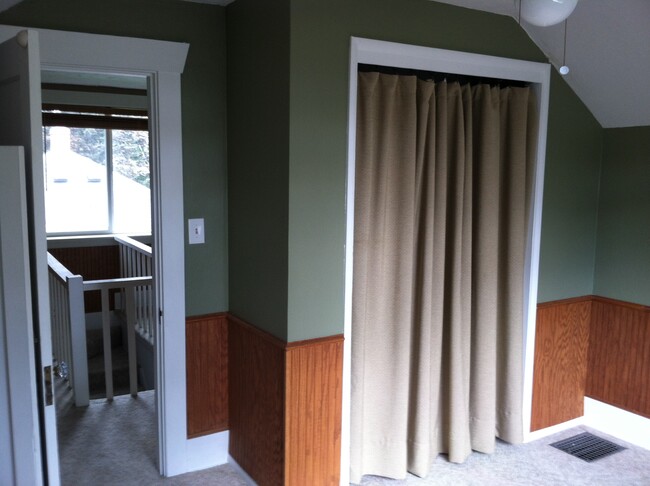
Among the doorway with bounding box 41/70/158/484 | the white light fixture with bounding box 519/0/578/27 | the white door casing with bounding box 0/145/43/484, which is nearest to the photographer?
the white door casing with bounding box 0/145/43/484

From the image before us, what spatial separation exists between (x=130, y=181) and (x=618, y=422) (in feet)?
17.4

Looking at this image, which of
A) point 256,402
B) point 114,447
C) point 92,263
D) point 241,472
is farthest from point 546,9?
point 92,263

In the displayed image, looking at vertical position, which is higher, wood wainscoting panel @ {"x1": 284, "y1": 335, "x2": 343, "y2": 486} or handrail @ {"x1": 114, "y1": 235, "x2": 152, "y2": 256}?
handrail @ {"x1": 114, "y1": 235, "x2": 152, "y2": 256}

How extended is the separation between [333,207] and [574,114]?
5.35ft

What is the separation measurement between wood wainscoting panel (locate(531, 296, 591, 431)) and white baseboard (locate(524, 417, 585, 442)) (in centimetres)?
2

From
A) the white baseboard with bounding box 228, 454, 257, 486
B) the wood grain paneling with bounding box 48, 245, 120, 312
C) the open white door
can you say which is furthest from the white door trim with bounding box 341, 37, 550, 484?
the wood grain paneling with bounding box 48, 245, 120, 312

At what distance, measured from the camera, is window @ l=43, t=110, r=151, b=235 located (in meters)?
6.30

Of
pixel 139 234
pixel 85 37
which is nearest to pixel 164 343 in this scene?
pixel 85 37

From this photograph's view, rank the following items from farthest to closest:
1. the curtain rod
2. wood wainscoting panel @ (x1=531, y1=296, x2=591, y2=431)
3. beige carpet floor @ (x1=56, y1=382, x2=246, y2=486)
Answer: wood wainscoting panel @ (x1=531, y1=296, x2=591, y2=431) < beige carpet floor @ (x1=56, y1=382, x2=246, y2=486) < the curtain rod

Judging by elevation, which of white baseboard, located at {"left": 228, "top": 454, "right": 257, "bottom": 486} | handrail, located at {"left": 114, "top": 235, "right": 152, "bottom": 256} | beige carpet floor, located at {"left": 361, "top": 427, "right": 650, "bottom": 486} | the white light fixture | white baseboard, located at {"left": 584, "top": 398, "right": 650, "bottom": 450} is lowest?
beige carpet floor, located at {"left": 361, "top": 427, "right": 650, "bottom": 486}

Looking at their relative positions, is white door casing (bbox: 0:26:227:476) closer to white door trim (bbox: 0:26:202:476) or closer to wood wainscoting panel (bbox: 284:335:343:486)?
white door trim (bbox: 0:26:202:476)

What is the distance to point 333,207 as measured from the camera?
2.59 m

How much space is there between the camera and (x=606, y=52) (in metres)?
2.93

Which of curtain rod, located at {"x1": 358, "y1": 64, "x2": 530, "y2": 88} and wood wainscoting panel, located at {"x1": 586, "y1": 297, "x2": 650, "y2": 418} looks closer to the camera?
curtain rod, located at {"x1": 358, "y1": 64, "x2": 530, "y2": 88}
